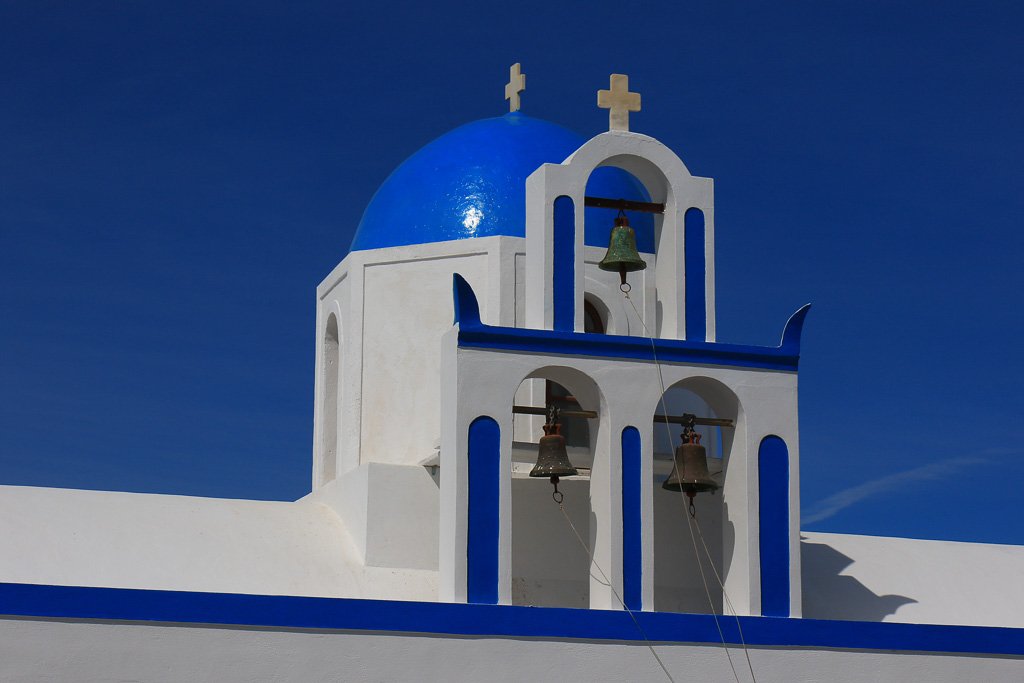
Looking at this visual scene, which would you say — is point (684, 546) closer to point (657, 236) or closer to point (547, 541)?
point (547, 541)

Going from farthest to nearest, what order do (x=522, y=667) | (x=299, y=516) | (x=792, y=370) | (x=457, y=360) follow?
(x=299, y=516) → (x=792, y=370) → (x=457, y=360) → (x=522, y=667)

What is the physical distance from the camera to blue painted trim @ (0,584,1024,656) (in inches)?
313

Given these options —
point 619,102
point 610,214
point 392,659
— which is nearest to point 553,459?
point 392,659

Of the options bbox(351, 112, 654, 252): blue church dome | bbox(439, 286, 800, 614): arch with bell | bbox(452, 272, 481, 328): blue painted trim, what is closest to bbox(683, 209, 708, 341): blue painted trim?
bbox(439, 286, 800, 614): arch with bell

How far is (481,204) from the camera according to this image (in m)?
12.8

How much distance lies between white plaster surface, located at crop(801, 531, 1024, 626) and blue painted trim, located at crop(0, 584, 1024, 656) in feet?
7.30

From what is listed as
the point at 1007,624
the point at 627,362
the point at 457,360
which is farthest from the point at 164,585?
the point at 1007,624

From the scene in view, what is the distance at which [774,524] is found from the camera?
9.93m

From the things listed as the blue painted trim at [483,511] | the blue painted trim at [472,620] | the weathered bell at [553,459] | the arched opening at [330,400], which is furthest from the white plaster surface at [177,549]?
the blue painted trim at [472,620]

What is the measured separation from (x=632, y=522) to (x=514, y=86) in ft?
19.9

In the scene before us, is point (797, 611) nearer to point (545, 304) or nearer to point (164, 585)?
point (545, 304)

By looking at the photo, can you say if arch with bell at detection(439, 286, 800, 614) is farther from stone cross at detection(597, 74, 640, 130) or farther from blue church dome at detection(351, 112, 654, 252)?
blue church dome at detection(351, 112, 654, 252)

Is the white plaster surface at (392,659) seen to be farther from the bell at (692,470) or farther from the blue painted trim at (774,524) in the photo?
the bell at (692,470)

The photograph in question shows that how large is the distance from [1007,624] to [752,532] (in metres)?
4.08
